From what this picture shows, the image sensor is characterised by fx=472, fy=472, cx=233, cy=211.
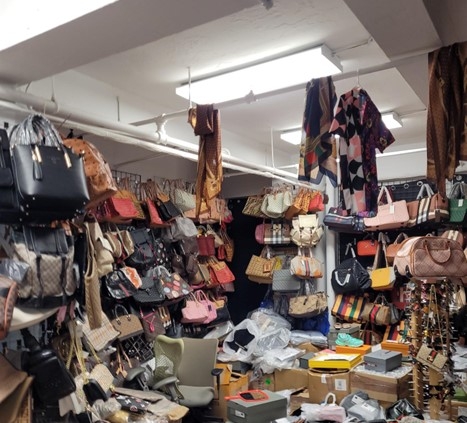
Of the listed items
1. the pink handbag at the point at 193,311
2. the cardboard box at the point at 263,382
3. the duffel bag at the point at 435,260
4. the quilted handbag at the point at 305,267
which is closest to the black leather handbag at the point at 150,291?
the pink handbag at the point at 193,311

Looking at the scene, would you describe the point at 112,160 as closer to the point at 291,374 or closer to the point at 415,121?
the point at 291,374

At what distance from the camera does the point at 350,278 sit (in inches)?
260

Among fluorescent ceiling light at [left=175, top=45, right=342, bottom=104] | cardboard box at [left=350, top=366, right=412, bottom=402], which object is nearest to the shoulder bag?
cardboard box at [left=350, top=366, right=412, bottom=402]

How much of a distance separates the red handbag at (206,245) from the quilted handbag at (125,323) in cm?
167

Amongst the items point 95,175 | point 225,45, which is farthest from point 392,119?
point 95,175

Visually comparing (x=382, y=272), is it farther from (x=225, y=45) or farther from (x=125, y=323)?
(x=225, y=45)

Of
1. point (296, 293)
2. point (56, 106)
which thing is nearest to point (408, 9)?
point (56, 106)

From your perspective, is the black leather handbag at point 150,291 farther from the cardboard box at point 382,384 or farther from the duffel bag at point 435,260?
the duffel bag at point 435,260

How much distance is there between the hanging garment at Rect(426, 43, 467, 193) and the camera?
96.5 inches

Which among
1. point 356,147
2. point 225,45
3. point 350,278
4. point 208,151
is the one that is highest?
point 225,45

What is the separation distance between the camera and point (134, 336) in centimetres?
511

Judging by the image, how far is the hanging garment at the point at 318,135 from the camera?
2.92 m

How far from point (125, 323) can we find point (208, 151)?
2.23 metres

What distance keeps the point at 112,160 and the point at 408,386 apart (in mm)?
3882
